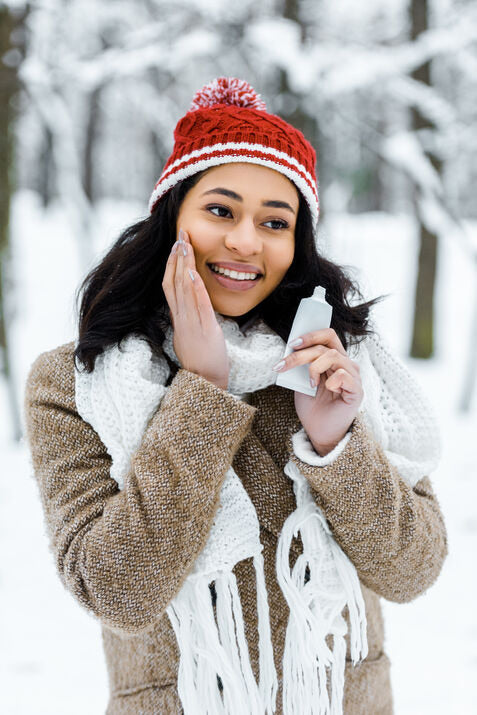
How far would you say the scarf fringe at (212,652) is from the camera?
1132 mm

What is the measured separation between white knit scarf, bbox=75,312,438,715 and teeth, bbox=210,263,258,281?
0.45 ft

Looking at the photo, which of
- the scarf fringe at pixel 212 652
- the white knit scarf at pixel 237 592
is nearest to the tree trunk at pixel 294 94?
the white knit scarf at pixel 237 592

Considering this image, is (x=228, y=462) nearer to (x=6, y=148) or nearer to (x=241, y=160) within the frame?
(x=241, y=160)

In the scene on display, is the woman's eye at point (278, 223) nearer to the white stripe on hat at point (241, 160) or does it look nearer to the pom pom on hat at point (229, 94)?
the white stripe on hat at point (241, 160)

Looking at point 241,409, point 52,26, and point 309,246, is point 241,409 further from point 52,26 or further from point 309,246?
point 52,26

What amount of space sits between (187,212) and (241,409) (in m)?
0.43

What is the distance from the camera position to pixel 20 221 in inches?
519

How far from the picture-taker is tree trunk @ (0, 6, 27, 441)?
4.11 m

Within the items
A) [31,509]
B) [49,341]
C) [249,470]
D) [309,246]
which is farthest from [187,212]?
[49,341]

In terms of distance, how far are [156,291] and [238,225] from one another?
0.27 meters

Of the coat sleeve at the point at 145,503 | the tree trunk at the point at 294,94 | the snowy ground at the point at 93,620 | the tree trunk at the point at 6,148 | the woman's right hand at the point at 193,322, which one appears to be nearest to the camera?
the coat sleeve at the point at 145,503

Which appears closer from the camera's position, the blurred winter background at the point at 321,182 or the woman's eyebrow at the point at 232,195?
the woman's eyebrow at the point at 232,195

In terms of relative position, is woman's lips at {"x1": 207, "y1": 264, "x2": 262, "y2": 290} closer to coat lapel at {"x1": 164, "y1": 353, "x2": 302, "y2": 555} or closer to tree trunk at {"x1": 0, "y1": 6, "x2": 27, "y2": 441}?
coat lapel at {"x1": 164, "y1": 353, "x2": 302, "y2": 555}

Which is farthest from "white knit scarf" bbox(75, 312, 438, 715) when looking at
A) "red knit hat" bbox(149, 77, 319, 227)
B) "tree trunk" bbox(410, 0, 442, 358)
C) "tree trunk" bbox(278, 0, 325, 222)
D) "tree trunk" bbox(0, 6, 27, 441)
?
"tree trunk" bbox(410, 0, 442, 358)
